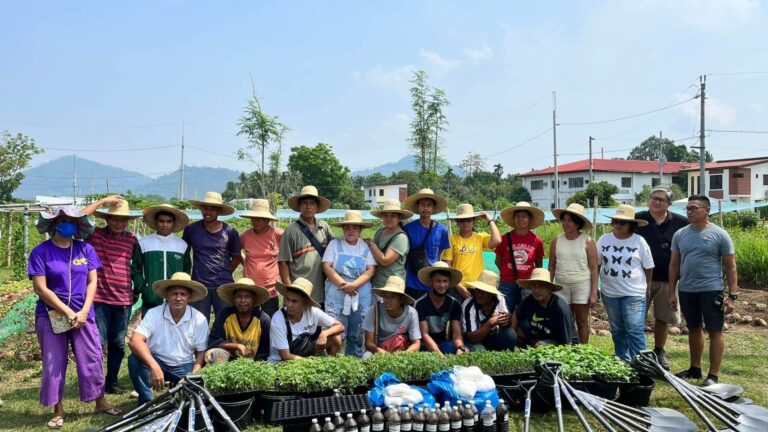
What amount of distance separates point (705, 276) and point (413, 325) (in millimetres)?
2818

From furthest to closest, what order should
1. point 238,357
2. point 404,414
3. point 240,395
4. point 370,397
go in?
1. point 238,357
2. point 240,395
3. point 370,397
4. point 404,414

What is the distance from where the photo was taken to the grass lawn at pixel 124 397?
14.9 ft

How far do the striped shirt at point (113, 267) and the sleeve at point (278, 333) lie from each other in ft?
4.63

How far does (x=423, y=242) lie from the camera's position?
5.86 m

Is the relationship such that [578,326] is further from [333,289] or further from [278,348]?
[278,348]

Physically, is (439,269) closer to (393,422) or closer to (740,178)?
(393,422)

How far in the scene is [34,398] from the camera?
518cm

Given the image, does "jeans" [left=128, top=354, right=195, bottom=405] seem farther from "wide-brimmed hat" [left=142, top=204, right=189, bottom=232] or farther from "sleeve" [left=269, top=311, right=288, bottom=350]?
"wide-brimmed hat" [left=142, top=204, right=189, bottom=232]

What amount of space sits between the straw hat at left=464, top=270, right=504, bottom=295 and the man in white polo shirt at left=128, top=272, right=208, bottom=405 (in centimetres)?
255

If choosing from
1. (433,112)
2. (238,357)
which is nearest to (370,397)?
(238,357)

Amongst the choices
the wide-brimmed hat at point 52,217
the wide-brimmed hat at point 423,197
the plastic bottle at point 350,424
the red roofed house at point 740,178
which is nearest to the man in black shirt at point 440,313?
the wide-brimmed hat at point 423,197

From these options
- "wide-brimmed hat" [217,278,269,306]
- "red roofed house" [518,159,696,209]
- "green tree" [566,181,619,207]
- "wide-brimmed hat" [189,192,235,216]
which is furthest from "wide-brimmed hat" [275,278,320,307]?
"red roofed house" [518,159,696,209]

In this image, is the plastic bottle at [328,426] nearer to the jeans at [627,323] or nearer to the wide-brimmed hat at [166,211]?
the wide-brimmed hat at [166,211]

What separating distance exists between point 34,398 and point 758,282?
12631 mm
